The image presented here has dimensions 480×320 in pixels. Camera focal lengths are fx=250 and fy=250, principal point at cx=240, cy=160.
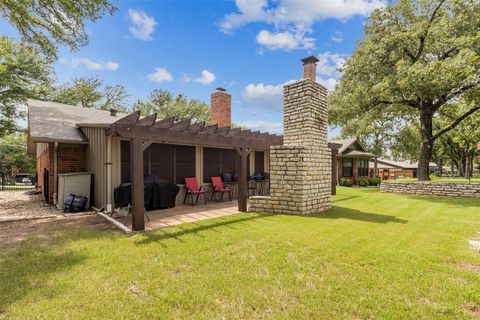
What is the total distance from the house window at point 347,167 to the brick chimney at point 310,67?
1391cm

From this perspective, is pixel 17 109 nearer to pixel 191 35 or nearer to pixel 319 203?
pixel 191 35

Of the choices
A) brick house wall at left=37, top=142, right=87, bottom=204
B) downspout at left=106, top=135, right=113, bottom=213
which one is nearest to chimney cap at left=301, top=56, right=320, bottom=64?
downspout at left=106, top=135, right=113, bottom=213

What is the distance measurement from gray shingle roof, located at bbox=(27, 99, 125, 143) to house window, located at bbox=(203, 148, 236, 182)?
3498 millimetres

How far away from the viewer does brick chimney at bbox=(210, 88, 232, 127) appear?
38.6 ft

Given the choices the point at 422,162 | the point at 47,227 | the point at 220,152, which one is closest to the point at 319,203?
the point at 220,152

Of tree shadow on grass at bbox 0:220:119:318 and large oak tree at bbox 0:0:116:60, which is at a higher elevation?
large oak tree at bbox 0:0:116:60

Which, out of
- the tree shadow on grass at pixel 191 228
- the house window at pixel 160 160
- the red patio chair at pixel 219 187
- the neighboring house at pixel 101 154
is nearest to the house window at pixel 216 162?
the neighboring house at pixel 101 154

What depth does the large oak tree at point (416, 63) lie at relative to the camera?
9938 mm

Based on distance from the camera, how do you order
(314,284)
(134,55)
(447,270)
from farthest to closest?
(134,55) < (447,270) < (314,284)

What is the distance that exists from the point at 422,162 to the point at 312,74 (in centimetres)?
1059

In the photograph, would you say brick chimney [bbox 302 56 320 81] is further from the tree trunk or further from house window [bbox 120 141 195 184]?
the tree trunk

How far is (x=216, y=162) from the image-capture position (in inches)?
392

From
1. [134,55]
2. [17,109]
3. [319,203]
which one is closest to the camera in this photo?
[319,203]

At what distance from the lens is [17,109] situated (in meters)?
17.4
